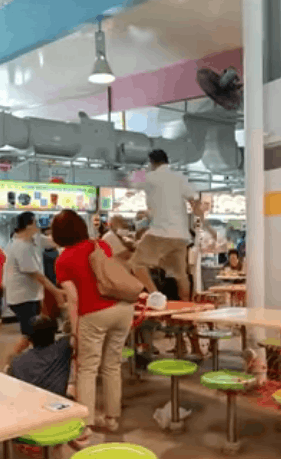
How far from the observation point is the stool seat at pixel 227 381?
144 inches

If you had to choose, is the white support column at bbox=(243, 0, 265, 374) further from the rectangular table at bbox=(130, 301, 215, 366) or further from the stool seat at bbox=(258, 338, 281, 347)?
the rectangular table at bbox=(130, 301, 215, 366)

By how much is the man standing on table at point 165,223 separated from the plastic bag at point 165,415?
1.37 m

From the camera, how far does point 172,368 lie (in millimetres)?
4098

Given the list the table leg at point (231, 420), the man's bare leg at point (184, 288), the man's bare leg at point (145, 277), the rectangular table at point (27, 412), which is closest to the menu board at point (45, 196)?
the man's bare leg at point (145, 277)

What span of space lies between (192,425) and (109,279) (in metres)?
1.48

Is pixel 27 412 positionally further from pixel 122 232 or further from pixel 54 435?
pixel 122 232

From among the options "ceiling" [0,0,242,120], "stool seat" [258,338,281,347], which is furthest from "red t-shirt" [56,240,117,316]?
"ceiling" [0,0,242,120]

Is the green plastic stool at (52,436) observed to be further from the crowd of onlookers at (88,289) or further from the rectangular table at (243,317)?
the rectangular table at (243,317)

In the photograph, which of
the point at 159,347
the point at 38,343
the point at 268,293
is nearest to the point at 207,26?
the point at 268,293

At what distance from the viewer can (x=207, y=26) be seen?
23.6ft

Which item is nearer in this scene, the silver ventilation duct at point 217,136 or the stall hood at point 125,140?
the stall hood at point 125,140

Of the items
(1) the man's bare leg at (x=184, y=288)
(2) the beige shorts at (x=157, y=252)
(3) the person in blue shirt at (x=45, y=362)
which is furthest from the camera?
(1) the man's bare leg at (x=184, y=288)

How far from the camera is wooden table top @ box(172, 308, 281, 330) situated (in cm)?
370

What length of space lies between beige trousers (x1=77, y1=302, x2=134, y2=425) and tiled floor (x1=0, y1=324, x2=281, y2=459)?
0.98ft
